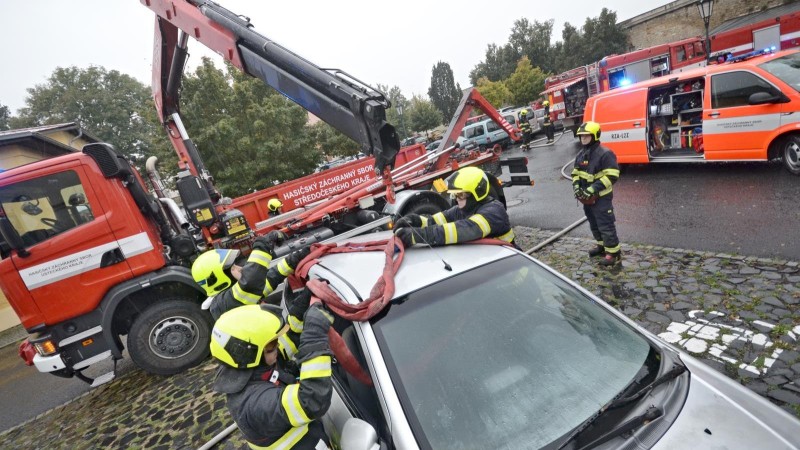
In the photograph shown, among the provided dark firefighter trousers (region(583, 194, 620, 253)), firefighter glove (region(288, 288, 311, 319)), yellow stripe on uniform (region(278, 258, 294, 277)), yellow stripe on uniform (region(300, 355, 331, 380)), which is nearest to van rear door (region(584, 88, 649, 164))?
dark firefighter trousers (region(583, 194, 620, 253))

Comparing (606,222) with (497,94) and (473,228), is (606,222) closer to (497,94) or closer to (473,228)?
(473,228)

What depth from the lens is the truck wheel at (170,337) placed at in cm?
455

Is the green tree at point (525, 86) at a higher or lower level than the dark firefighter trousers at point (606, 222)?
higher

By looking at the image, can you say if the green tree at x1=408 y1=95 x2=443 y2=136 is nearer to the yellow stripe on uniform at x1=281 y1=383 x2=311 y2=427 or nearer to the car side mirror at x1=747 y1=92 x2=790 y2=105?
the car side mirror at x1=747 y1=92 x2=790 y2=105

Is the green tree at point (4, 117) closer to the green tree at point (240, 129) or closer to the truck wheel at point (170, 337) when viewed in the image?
the green tree at point (240, 129)

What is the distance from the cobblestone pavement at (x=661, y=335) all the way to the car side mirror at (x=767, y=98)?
10.8 feet

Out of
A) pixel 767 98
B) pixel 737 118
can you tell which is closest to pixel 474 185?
pixel 767 98

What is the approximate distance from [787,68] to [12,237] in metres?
10.8

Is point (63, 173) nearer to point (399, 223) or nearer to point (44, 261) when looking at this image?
point (44, 261)

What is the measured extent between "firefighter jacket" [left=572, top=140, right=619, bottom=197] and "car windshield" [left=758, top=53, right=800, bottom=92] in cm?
376

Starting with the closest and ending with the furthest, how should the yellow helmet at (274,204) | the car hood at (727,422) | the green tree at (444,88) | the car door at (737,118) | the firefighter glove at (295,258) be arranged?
the car hood at (727,422), the firefighter glove at (295,258), the car door at (737,118), the yellow helmet at (274,204), the green tree at (444,88)

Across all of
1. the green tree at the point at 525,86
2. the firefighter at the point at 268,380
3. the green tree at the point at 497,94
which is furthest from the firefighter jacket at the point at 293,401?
the green tree at the point at 525,86

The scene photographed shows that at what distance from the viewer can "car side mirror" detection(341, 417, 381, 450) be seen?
59.5 inches

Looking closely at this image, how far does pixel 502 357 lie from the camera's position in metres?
1.79
